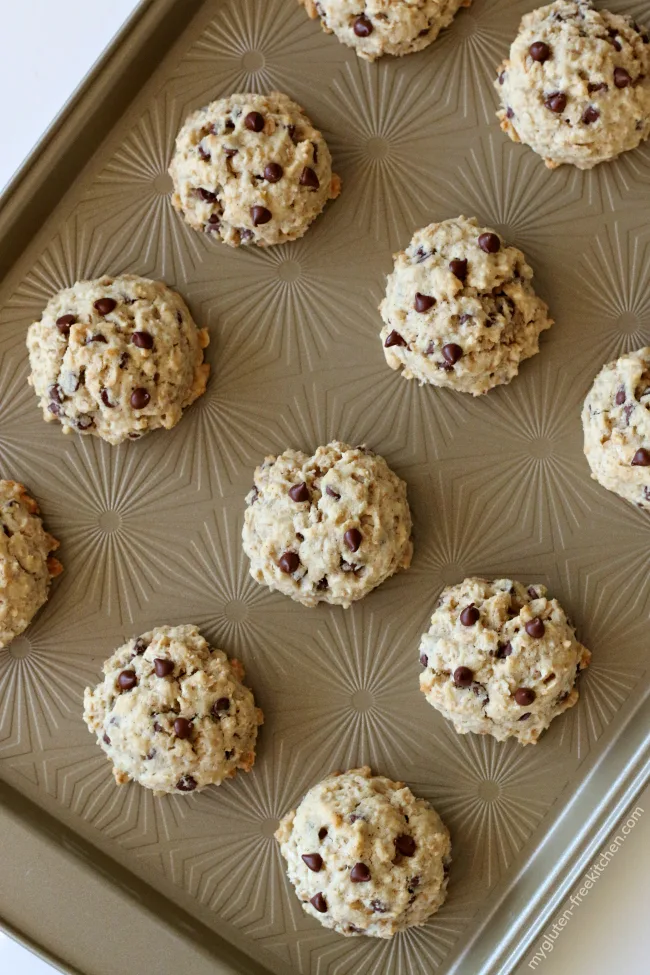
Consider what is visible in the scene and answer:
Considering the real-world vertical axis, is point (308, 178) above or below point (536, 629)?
above

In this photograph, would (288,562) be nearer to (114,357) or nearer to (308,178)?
(114,357)

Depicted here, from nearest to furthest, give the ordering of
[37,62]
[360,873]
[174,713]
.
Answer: [360,873] < [174,713] < [37,62]

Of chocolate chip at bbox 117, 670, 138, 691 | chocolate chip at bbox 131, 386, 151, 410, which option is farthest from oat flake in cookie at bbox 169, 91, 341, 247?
chocolate chip at bbox 117, 670, 138, 691

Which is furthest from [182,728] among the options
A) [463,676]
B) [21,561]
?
[463,676]

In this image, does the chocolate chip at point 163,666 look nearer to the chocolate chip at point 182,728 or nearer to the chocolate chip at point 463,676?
the chocolate chip at point 182,728

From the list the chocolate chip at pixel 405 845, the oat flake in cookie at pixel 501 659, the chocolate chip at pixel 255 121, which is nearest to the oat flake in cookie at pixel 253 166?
the chocolate chip at pixel 255 121

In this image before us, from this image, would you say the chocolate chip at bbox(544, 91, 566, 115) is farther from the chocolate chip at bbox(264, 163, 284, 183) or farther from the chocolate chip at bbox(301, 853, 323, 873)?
the chocolate chip at bbox(301, 853, 323, 873)

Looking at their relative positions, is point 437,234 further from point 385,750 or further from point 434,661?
point 385,750
